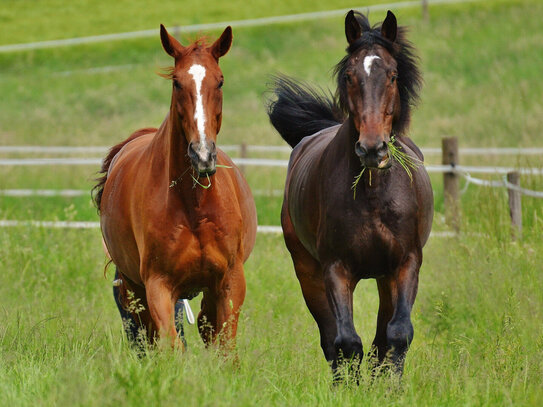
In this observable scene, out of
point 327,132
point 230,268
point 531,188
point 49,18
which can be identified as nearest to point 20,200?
point 531,188

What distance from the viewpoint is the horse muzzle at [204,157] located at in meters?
5.03

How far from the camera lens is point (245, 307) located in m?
7.95

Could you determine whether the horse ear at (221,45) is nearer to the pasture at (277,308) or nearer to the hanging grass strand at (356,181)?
the hanging grass strand at (356,181)

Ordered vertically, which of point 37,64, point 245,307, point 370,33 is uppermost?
point 37,64

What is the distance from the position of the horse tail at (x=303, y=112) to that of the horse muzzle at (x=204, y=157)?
271cm

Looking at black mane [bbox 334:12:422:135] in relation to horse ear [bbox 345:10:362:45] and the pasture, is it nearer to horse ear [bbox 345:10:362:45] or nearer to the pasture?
horse ear [bbox 345:10:362:45]

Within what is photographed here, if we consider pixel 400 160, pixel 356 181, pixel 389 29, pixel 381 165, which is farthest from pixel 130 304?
pixel 389 29

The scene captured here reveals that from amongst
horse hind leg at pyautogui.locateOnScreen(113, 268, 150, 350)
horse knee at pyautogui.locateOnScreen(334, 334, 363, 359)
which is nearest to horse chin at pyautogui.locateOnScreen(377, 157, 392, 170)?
horse knee at pyautogui.locateOnScreen(334, 334, 363, 359)

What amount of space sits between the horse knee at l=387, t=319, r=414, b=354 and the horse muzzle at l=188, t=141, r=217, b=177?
1.40 metres

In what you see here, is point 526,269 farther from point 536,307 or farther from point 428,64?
point 428,64

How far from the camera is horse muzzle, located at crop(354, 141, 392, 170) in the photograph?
5.03 metres

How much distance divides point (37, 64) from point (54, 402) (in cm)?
3092

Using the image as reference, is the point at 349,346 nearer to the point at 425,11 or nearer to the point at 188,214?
the point at 188,214

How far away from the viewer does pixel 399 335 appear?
213 inches
